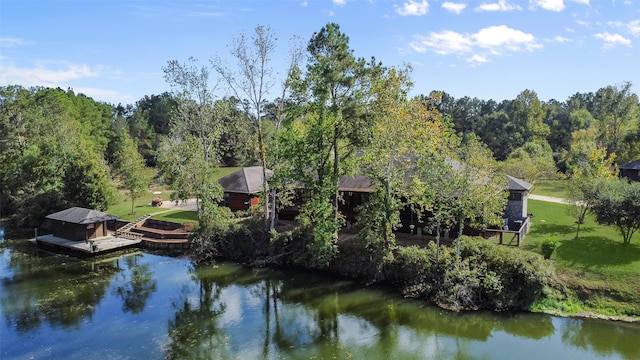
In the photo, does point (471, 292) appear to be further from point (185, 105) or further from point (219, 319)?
point (185, 105)

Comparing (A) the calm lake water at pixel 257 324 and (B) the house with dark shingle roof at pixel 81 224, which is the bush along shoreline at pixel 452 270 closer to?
(A) the calm lake water at pixel 257 324

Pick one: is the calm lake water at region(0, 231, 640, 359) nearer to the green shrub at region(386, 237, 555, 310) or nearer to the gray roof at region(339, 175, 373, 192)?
the green shrub at region(386, 237, 555, 310)

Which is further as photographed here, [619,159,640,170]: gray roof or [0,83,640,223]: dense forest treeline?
[619,159,640,170]: gray roof

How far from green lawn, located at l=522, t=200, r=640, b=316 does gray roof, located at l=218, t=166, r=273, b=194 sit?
20.0m

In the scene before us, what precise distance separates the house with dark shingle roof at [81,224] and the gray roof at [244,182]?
9.00m

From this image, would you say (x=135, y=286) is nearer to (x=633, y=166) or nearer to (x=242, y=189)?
(x=242, y=189)

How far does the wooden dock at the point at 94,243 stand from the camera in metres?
27.6

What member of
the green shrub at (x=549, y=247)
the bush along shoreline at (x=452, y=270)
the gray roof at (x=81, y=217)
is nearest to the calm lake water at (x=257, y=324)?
the bush along shoreline at (x=452, y=270)

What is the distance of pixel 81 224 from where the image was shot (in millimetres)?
28734

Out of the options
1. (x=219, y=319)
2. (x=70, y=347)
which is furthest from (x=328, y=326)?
(x=70, y=347)

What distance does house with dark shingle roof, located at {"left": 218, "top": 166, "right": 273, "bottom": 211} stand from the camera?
33.6 metres

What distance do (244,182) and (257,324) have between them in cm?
1771

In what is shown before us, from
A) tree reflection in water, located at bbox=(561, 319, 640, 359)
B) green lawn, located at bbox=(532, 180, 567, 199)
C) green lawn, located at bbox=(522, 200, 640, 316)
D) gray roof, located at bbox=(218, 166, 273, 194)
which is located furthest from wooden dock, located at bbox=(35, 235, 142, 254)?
green lawn, located at bbox=(532, 180, 567, 199)

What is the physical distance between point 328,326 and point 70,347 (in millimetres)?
9924
